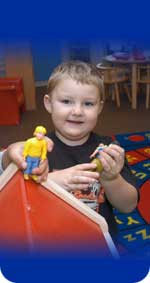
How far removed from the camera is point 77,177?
0.23m

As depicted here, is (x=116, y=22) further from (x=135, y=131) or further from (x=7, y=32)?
(x=135, y=131)

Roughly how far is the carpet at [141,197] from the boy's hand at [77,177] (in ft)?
1.64

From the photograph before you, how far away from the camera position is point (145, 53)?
0.18 metres

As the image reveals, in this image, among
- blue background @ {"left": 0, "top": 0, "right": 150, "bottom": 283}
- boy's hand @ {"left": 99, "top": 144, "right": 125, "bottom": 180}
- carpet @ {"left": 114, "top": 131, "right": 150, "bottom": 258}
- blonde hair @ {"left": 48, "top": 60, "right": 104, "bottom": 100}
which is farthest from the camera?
carpet @ {"left": 114, "top": 131, "right": 150, "bottom": 258}

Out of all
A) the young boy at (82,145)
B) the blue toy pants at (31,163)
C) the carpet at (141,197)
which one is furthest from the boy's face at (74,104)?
the carpet at (141,197)

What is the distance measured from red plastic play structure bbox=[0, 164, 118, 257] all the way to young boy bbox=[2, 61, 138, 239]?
28 millimetres

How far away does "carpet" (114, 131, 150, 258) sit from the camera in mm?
1135

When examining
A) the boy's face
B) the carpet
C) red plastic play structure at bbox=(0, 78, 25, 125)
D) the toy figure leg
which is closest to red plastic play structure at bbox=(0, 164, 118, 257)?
the toy figure leg

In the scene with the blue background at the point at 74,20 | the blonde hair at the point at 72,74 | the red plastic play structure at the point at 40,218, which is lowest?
the red plastic play structure at the point at 40,218

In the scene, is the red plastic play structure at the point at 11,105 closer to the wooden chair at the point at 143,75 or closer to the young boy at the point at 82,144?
the wooden chair at the point at 143,75

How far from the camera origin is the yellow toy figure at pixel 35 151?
20cm

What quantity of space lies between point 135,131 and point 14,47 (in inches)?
80.7

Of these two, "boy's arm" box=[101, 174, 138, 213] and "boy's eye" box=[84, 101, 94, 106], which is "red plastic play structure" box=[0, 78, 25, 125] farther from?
"boy's eye" box=[84, 101, 94, 106]

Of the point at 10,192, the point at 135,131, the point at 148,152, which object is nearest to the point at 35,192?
the point at 10,192
